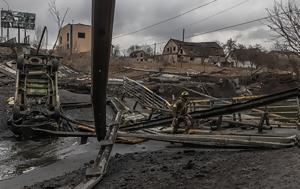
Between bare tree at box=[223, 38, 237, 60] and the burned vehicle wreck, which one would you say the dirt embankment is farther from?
bare tree at box=[223, 38, 237, 60]

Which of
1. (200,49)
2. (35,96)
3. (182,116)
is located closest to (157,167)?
(182,116)

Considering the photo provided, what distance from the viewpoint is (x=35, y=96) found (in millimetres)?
17719

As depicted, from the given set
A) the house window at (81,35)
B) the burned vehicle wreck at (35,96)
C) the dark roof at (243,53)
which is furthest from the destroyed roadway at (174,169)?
the house window at (81,35)

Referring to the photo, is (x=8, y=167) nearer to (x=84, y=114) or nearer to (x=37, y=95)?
(x=37, y=95)

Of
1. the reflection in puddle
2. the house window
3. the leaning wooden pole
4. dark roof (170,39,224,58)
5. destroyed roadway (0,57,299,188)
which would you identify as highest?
the house window

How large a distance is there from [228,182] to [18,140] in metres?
11.2

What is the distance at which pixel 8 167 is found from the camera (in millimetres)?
12023

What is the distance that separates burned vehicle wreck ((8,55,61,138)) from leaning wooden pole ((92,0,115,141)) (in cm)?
1050

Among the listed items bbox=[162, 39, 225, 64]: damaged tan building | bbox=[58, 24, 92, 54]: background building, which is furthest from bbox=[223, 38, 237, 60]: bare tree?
bbox=[58, 24, 92, 54]: background building

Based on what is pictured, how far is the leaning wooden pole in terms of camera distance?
4.14 m

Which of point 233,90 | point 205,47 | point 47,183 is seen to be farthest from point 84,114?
point 205,47

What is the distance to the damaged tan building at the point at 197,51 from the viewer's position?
92.8 m

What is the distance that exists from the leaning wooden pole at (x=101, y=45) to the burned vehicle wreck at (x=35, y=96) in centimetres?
1050

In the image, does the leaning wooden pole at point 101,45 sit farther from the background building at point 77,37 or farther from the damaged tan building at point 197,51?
the background building at point 77,37
